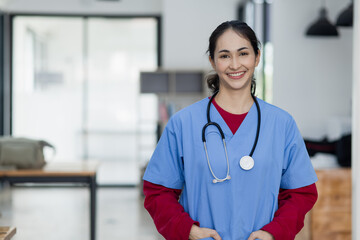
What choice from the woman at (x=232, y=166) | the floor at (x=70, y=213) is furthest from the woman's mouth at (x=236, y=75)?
the floor at (x=70, y=213)

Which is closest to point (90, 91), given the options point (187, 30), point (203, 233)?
point (187, 30)

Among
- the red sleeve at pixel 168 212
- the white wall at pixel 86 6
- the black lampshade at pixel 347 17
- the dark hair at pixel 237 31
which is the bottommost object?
the red sleeve at pixel 168 212

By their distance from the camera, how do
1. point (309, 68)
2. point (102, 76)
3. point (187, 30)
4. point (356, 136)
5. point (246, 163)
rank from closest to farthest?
point (246, 163) < point (356, 136) < point (309, 68) < point (187, 30) < point (102, 76)

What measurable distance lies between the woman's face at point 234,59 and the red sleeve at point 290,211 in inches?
13.6

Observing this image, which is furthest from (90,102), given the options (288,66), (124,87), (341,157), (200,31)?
(341,157)

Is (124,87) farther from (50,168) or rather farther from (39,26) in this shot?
(50,168)

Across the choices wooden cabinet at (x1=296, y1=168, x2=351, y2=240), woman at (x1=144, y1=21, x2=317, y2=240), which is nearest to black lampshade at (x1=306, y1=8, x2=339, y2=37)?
wooden cabinet at (x1=296, y1=168, x2=351, y2=240)

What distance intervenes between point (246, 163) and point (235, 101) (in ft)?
0.64

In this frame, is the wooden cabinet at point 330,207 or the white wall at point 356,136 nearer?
the white wall at point 356,136

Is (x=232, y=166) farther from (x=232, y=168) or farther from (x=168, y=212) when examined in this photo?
(x=168, y=212)

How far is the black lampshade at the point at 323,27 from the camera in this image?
4.14 metres

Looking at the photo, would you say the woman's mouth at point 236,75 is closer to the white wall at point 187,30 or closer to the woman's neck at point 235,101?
the woman's neck at point 235,101

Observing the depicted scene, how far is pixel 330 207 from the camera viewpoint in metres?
3.27

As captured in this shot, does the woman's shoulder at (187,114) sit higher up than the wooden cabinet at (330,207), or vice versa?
the woman's shoulder at (187,114)
